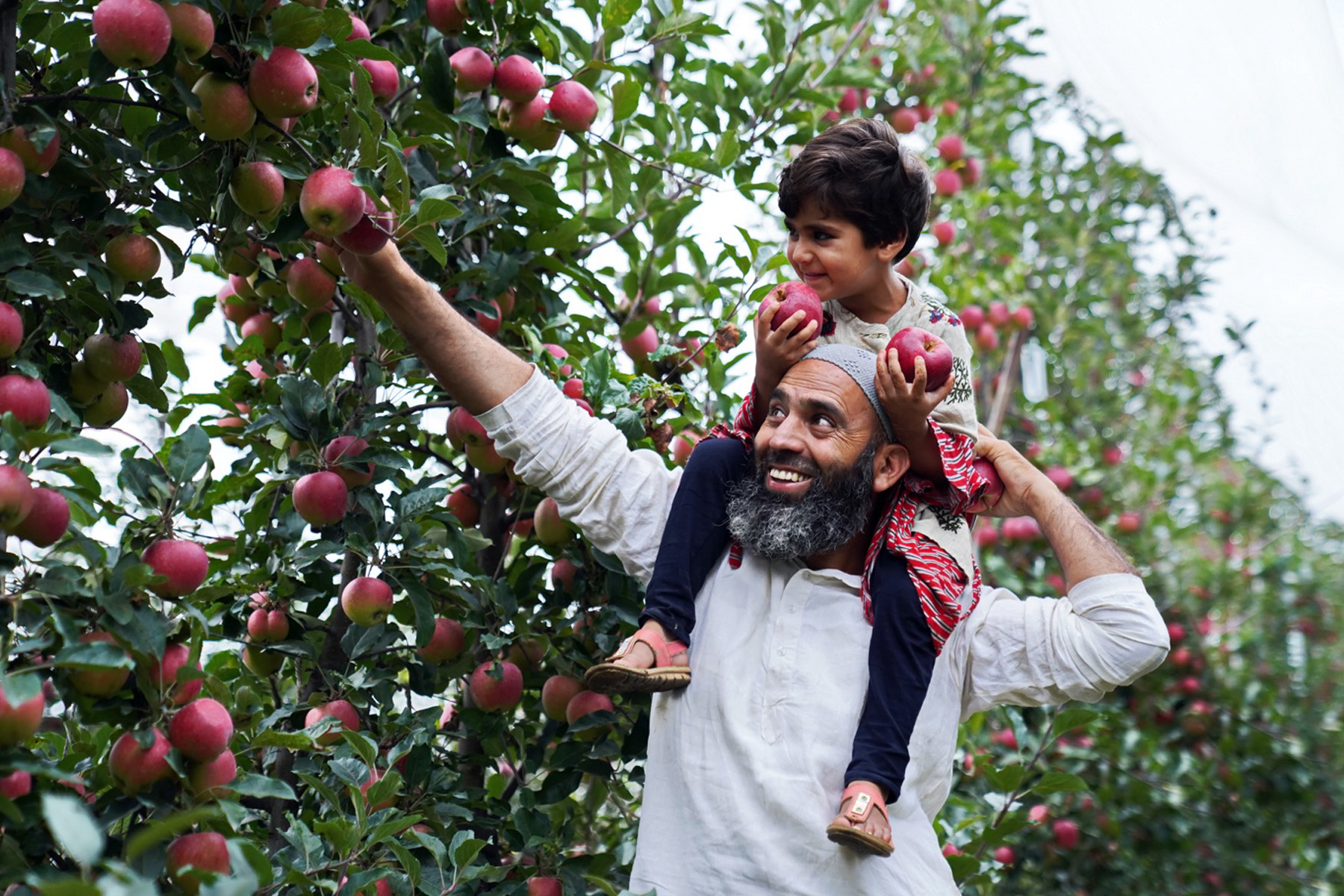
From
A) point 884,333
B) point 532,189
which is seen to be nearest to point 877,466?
point 884,333

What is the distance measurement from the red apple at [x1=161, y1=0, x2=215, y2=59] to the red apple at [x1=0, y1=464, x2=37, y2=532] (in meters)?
0.49

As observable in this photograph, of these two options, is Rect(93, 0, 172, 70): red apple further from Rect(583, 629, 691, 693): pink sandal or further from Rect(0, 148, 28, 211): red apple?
Rect(583, 629, 691, 693): pink sandal

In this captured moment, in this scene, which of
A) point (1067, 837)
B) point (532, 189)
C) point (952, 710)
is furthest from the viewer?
point (1067, 837)

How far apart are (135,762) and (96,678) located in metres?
0.09

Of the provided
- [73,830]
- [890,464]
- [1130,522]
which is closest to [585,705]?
[890,464]

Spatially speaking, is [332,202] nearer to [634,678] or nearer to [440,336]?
[440,336]

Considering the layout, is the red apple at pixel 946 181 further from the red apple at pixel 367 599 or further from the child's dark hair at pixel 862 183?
the red apple at pixel 367 599

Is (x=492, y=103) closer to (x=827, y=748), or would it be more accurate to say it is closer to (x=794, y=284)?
(x=794, y=284)

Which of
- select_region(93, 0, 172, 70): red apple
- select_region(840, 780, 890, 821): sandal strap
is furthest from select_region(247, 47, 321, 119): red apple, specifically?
select_region(840, 780, 890, 821): sandal strap

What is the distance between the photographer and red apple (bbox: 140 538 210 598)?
1.32 m

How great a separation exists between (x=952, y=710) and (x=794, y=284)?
67 cm

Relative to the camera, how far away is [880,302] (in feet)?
7.04

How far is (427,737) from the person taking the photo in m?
1.96

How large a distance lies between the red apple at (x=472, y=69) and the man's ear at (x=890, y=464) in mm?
878
